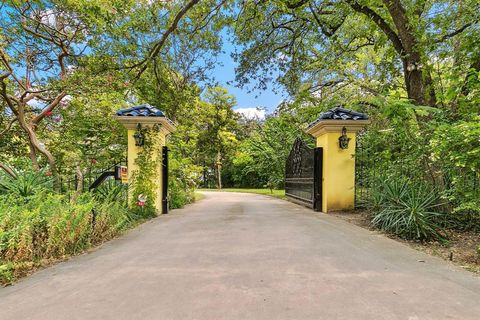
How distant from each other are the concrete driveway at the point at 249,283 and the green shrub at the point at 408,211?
570mm

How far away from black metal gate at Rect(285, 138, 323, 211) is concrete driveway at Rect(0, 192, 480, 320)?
A: 13.0ft

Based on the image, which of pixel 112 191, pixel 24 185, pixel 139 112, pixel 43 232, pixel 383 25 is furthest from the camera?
pixel 139 112

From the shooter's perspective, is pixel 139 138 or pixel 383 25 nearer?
pixel 383 25

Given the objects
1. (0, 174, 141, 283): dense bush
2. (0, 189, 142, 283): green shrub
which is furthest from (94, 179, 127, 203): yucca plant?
(0, 189, 142, 283): green shrub

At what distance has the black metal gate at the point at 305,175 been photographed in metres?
8.91

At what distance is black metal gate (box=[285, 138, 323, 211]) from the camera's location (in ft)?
29.2

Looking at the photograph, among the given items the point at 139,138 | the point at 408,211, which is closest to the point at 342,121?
the point at 408,211

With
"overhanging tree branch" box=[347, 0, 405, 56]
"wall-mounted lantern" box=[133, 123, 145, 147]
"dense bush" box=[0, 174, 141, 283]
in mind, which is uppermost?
"overhanging tree branch" box=[347, 0, 405, 56]

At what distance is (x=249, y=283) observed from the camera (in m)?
3.04

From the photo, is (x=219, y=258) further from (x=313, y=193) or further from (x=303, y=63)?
(x=303, y=63)

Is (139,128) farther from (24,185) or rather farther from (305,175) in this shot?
(305,175)

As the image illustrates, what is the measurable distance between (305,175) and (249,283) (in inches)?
301

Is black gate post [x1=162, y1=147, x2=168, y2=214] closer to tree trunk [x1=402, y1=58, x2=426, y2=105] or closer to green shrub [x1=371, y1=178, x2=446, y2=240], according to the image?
green shrub [x1=371, y1=178, x2=446, y2=240]

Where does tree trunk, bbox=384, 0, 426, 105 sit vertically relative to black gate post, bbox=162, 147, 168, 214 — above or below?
above
